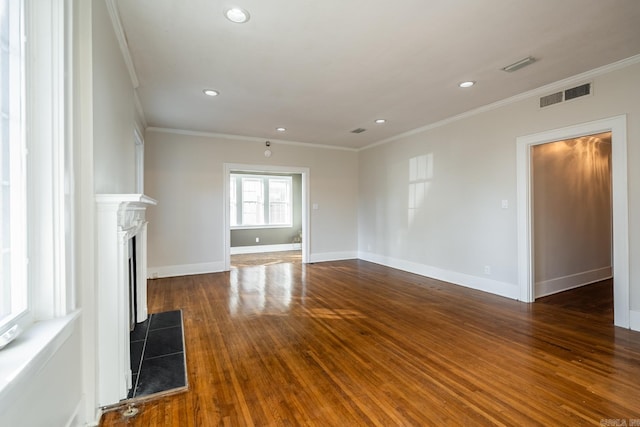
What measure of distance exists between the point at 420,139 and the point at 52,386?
17.5ft

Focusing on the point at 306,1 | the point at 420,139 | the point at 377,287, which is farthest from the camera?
the point at 420,139

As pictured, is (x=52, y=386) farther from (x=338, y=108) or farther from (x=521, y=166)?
(x=521, y=166)

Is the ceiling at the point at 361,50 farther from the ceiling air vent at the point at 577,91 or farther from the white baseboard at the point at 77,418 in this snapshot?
the white baseboard at the point at 77,418

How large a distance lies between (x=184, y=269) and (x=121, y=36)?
3.95m

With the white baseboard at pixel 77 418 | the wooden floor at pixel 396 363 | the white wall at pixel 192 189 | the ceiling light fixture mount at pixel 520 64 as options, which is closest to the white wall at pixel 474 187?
the wooden floor at pixel 396 363


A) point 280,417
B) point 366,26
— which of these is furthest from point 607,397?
point 366,26

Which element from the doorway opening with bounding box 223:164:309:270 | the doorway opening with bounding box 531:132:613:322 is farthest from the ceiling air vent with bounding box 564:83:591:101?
the doorway opening with bounding box 223:164:309:270

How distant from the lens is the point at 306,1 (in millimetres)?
2002

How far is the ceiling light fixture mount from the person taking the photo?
2.80 metres

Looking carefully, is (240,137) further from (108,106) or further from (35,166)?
(35,166)

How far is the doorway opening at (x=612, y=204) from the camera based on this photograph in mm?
2916

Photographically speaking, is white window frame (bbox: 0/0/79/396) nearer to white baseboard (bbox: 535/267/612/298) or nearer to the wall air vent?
the wall air vent

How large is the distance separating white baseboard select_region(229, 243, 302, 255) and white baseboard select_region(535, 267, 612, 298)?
6.18 metres

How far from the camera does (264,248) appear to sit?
28.2 feet
